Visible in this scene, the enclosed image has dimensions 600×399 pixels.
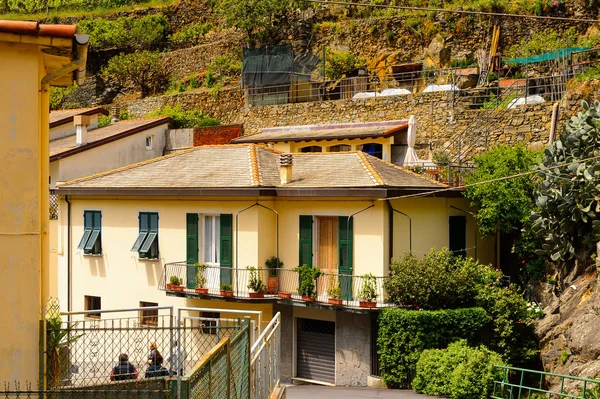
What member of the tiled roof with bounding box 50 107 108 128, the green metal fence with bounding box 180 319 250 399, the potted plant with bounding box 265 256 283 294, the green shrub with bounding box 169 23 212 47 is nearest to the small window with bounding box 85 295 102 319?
Answer: the potted plant with bounding box 265 256 283 294

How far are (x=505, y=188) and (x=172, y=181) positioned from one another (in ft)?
31.2

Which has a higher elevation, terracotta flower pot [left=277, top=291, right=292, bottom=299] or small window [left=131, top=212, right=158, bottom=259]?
small window [left=131, top=212, right=158, bottom=259]

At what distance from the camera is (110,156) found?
34.2 meters

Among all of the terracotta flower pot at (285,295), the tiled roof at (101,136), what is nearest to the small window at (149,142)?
the tiled roof at (101,136)

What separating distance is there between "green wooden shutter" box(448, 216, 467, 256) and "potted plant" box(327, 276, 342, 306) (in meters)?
3.79

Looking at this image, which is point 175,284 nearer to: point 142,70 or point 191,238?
point 191,238

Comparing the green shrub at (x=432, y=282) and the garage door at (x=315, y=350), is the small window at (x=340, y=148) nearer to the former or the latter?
the garage door at (x=315, y=350)

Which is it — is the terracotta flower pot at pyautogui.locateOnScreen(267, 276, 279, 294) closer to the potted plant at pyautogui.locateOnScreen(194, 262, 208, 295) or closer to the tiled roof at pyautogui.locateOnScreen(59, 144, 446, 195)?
the potted plant at pyautogui.locateOnScreen(194, 262, 208, 295)

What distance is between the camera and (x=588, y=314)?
66.4 ft

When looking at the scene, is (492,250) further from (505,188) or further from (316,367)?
(316,367)

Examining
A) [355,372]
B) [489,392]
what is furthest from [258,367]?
[355,372]

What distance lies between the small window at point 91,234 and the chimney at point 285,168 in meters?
6.39

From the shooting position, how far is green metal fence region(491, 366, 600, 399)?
1788 cm

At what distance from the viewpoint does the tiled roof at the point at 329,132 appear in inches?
1249
